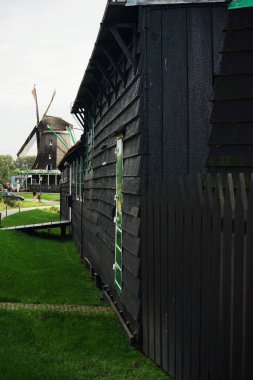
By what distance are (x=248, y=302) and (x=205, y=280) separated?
79 cm

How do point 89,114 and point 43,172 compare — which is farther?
point 43,172

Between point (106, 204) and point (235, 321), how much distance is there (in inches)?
249

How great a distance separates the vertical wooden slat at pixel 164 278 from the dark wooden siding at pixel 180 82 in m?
0.85

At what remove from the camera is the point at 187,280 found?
4.54 metres

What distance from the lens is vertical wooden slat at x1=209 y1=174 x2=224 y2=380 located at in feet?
12.4

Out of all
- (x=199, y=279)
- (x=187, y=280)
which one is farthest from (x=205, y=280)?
(x=187, y=280)

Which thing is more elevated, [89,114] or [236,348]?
[89,114]

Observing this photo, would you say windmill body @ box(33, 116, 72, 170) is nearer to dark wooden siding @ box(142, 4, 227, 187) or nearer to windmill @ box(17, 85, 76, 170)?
windmill @ box(17, 85, 76, 170)

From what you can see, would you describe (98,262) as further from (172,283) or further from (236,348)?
(236,348)

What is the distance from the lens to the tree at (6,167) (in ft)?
381

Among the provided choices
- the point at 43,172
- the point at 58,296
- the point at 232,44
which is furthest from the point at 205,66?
the point at 43,172

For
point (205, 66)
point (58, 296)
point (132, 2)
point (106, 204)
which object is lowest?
point (58, 296)

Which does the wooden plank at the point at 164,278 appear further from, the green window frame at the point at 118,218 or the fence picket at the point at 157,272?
the green window frame at the point at 118,218

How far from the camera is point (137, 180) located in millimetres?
6230
